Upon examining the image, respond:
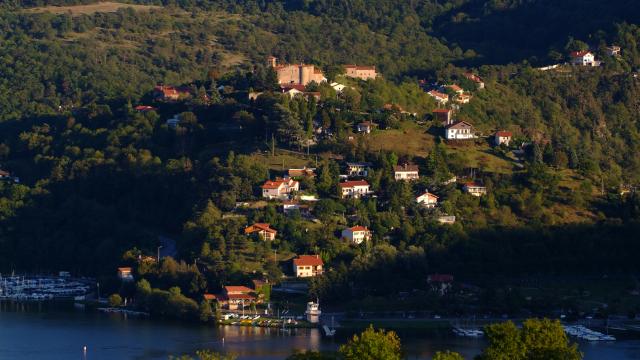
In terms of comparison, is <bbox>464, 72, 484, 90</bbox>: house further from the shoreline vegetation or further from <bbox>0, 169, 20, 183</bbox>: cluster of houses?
<bbox>0, 169, 20, 183</bbox>: cluster of houses

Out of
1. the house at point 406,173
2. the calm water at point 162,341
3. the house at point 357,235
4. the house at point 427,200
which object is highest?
the house at point 406,173

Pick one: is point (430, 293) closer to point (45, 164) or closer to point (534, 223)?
point (534, 223)

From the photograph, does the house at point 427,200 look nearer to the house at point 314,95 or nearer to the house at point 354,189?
the house at point 354,189

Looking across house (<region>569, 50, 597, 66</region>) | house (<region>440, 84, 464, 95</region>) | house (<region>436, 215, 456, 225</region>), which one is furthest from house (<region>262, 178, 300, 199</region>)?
house (<region>569, 50, 597, 66</region>)

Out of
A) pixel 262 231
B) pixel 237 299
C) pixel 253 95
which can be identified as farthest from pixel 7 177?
pixel 237 299

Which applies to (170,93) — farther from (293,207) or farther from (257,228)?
(257,228)

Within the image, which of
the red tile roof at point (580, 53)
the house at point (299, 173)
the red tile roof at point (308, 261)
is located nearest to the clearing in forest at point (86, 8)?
the red tile roof at point (580, 53)
